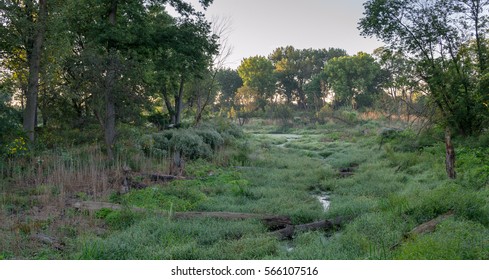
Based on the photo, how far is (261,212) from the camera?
739 cm

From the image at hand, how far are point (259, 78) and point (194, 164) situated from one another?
45.7 m

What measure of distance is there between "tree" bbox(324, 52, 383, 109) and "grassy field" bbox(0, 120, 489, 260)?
36.4 metres

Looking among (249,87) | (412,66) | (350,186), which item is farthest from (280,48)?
(350,186)

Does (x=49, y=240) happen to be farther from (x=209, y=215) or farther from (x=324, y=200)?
(x=324, y=200)

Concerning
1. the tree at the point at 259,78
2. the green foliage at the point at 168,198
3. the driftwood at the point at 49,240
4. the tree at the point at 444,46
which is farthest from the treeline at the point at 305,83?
the driftwood at the point at 49,240

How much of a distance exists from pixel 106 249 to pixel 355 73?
47599 mm

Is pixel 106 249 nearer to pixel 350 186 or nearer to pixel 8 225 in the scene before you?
pixel 8 225

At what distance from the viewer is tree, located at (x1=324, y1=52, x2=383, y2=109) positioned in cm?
4694

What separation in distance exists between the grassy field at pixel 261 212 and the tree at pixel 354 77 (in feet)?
120

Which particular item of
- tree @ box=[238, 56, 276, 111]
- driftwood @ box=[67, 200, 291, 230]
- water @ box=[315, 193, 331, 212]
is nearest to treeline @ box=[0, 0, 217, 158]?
driftwood @ box=[67, 200, 291, 230]

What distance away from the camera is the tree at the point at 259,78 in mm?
56656

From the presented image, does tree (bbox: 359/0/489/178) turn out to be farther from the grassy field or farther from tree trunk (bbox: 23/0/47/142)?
tree trunk (bbox: 23/0/47/142)

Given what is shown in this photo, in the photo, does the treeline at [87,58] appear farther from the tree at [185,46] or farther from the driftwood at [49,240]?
the driftwood at [49,240]

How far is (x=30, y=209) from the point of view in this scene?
7.07 m
